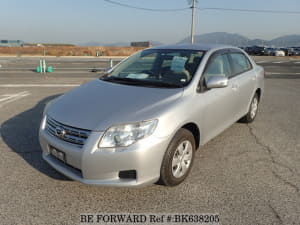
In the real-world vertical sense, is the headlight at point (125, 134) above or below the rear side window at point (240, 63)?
below

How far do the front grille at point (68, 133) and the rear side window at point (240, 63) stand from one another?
2.76m

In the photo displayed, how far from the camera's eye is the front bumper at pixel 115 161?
2.31 meters

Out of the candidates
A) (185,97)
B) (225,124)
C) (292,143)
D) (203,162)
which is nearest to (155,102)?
(185,97)

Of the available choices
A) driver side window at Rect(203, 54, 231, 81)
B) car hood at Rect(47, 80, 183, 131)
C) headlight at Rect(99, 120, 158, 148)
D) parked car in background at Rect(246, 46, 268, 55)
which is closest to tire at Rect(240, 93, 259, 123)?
A: driver side window at Rect(203, 54, 231, 81)

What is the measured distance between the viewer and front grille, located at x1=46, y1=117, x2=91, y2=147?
2.40 metres

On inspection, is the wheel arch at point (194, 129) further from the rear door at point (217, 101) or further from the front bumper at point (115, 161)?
the front bumper at point (115, 161)

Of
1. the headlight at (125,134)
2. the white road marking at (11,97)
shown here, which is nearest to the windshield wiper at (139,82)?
the headlight at (125,134)

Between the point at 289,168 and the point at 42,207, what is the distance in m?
3.02

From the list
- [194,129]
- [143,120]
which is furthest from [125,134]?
[194,129]

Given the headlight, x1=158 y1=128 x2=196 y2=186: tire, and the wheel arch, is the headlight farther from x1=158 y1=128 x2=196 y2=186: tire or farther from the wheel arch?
the wheel arch

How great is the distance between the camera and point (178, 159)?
9.06 ft

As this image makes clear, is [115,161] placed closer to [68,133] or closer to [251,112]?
[68,133]

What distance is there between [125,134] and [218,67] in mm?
1995

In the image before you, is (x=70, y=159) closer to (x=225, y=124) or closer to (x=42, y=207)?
(x=42, y=207)
